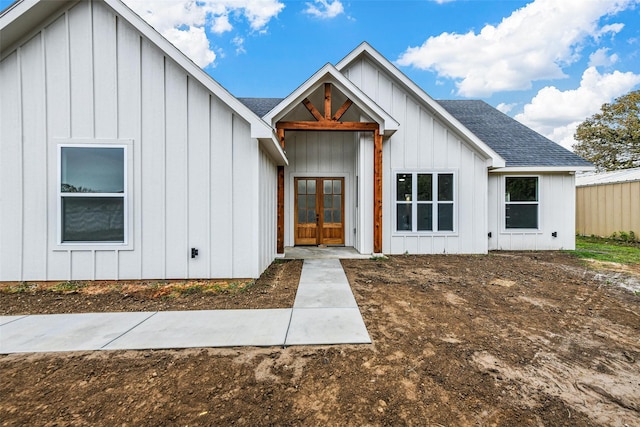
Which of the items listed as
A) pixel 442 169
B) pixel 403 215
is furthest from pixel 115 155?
pixel 442 169

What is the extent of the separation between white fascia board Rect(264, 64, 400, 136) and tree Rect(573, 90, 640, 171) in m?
23.6

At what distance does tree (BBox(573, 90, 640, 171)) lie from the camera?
1980cm

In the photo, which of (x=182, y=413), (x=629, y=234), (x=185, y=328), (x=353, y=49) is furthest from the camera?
(x=629, y=234)

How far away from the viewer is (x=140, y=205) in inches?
188

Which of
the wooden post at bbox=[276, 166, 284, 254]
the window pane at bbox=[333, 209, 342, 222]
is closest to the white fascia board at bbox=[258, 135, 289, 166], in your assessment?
the wooden post at bbox=[276, 166, 284, 254]

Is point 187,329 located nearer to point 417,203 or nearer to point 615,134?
point 417,203

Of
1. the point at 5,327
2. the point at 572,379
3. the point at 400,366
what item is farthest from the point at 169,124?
the point at 572,379

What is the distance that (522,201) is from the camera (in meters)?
8.86

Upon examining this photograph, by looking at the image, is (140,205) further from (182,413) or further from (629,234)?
(629,234)

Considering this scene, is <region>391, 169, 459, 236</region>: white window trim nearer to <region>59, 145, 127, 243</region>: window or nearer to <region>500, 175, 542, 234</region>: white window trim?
<region>500, 175, 542, 234</region>: white window trim

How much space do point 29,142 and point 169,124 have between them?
89.8 inches

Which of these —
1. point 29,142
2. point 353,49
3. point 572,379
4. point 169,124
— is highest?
point 353,49

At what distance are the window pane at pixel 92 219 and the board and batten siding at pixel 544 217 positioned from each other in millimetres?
9817

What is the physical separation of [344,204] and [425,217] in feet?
8.77
